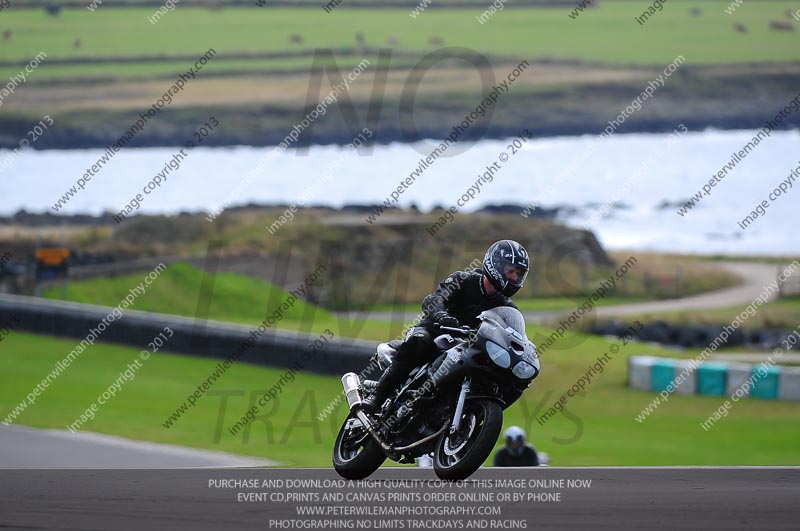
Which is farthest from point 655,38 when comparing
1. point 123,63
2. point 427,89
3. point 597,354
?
point 597,354

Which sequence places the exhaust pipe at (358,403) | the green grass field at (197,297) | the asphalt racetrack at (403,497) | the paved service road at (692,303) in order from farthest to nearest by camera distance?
the paved service road at (692,303) < the green grass field at (197,297) < the exhaust pipe at (358,403) < the asphalt racetrack at (403,497)

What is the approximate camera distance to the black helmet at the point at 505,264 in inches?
332

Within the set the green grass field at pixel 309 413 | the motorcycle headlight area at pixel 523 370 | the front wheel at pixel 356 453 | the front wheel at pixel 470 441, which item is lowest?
the green grass field at pixel 309 413

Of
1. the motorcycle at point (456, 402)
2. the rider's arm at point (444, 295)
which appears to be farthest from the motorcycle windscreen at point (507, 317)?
the rider's arm at point (444, 295)

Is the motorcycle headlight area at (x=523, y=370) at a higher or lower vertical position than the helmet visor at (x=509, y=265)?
lower

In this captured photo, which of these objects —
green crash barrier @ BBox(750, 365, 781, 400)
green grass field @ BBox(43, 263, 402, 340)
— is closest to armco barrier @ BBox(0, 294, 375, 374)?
green grass field @ BBox(43, 263, 402, 340)

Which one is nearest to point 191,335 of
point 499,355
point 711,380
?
point 711,380

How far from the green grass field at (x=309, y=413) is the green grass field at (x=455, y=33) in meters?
79.3

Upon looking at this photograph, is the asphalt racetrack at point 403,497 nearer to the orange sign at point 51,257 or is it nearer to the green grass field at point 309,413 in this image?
the green grass field at point 309,413

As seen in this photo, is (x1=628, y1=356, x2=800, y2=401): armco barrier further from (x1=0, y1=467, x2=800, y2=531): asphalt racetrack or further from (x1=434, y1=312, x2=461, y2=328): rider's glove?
(x1=434, y1=312, x2=461, y2=328): rider's glove

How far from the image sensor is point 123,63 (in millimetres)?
100875

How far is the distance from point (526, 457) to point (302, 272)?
2938 cm

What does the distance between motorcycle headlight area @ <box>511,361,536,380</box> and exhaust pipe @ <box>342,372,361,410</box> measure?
1432mm

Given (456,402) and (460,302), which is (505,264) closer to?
(460,302)
